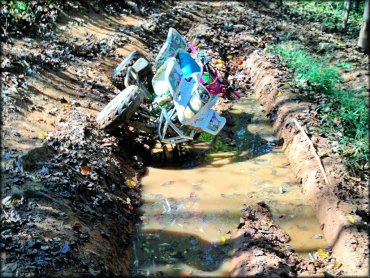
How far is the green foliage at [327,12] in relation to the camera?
615 inches

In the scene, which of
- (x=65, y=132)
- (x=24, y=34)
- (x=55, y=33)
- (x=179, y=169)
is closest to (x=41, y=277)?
(x=65, y=132)

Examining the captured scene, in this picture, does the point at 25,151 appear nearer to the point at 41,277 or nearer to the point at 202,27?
the point at 41,277

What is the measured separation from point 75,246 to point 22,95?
3.52m

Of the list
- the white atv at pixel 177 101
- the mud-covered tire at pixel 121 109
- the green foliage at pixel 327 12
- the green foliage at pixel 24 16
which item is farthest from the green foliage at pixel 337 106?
the green foliage at pixel 24 16

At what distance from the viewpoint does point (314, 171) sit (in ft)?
20.8

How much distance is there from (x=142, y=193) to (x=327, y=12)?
14309 millimetres

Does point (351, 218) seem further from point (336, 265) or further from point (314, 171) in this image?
point (314, 171)

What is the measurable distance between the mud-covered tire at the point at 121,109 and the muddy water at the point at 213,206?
0.98 m

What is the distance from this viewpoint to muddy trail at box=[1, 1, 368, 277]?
4754mm

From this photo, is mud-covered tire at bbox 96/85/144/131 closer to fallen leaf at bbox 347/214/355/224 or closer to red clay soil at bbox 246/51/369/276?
red clay soil at bbox 246/51/369/276

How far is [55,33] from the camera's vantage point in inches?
407

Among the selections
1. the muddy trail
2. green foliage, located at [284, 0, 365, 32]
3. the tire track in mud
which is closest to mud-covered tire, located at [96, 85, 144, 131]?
the muddy trail

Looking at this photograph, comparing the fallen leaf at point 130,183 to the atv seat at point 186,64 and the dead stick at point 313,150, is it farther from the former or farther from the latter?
the dead stick at point 313,150

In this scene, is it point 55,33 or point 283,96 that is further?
point 55,33
